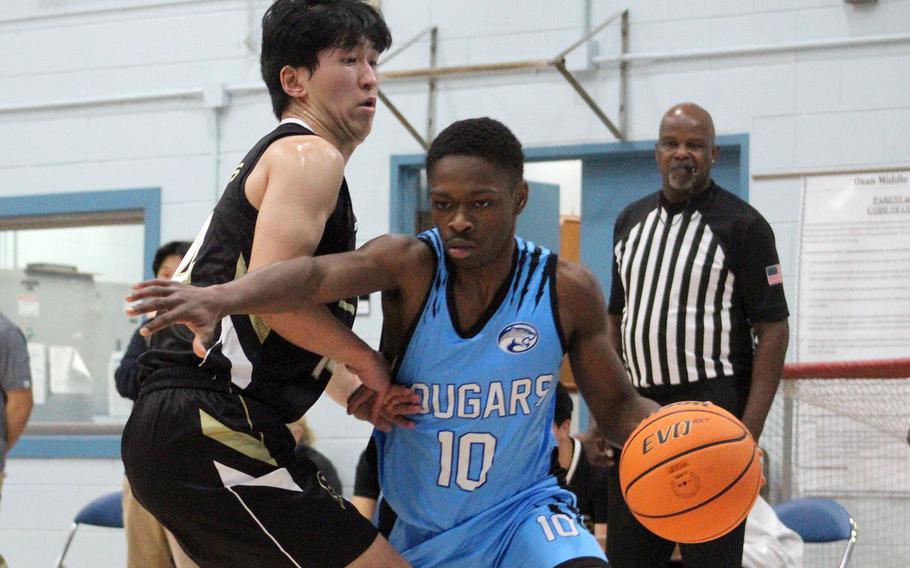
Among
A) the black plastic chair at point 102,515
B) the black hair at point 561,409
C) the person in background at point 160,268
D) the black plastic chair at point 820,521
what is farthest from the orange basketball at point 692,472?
the black plastic chair at point 102,515

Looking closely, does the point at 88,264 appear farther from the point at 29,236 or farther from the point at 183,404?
the point at 183,404

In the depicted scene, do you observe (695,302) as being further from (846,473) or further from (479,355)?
(846,473)

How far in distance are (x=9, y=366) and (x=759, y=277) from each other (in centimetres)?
378

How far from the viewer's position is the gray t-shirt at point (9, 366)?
628 centimetres

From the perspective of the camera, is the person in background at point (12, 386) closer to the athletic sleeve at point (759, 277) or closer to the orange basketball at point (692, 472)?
the athletic sleeve at point (759, 277)

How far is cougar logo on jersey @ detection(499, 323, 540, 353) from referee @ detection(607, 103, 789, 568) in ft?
4.41

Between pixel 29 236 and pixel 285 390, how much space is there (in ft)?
23.3

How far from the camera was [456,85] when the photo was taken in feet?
26.9

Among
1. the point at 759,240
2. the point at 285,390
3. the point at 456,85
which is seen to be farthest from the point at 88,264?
the point at 285,390

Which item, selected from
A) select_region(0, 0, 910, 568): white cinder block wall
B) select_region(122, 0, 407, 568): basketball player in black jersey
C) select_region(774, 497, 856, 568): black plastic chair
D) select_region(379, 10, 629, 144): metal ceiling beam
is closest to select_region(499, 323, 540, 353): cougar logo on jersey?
select_region(122, 0, 407, 568): basketball player in black jersey

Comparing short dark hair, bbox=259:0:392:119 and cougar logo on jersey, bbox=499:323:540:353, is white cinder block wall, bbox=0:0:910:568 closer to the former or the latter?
cougar logo on jersey, bbox=499:323:540:353

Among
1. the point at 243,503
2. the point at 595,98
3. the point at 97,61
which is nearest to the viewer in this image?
the point at 243,503

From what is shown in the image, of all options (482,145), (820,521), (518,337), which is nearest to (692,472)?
(518,337)

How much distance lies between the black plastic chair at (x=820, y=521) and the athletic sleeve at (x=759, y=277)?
4.69 feet
